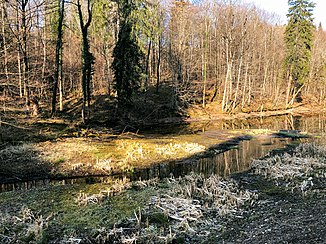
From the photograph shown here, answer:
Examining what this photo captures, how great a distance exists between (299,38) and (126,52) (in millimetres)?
32109

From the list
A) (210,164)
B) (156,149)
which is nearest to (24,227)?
(210,164)

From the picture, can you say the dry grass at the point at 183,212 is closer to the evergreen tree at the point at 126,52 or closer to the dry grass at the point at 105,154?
the dry grass at the point at 105,154

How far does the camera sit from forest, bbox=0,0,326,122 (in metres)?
30.7

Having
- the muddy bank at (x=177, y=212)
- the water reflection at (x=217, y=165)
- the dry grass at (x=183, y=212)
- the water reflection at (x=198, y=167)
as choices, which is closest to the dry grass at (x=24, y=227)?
the muddy bank at (x=177, y=212)

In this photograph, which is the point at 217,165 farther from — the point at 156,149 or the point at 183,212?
the point at 183,212

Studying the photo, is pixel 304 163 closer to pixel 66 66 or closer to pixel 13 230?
pixel 13 230

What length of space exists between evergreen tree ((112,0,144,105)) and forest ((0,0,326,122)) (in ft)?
0.36

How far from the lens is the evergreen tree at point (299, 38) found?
147ft

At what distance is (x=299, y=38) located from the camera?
148 ft

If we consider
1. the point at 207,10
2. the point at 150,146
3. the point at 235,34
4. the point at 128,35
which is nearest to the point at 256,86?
the point at 235,34

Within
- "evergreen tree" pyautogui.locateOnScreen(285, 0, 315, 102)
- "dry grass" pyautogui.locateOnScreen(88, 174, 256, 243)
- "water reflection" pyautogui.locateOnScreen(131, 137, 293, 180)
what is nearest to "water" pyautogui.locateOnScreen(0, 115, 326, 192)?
"water reflection" pyautogui.locateOnScreen(131, 137, 293, 180)

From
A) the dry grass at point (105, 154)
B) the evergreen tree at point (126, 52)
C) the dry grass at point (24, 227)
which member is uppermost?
the evergreen tree at point (126, 52)

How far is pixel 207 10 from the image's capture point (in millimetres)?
45688

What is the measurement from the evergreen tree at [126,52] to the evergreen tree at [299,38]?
1163 inches
